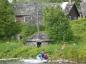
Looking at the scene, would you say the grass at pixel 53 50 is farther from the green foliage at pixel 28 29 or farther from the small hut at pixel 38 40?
the green foliage at pixel 28 29

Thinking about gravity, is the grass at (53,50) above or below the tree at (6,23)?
below

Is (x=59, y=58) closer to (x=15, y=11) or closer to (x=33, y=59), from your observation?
(x=33, y=59)

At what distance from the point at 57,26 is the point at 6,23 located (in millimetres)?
9390

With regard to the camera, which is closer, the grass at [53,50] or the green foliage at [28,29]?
the grass at [53,50]

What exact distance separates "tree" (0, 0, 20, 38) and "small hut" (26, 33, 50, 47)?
5.49 metres

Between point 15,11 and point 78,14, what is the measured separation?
14729 mm

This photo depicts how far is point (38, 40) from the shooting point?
225 ft

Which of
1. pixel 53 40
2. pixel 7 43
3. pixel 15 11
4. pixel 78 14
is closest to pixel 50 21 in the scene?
pixel 53 40

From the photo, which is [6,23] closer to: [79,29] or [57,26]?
[57,26]

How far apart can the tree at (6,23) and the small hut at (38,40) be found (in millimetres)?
5494

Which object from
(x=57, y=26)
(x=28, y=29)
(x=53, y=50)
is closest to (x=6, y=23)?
(x=28, y=29)

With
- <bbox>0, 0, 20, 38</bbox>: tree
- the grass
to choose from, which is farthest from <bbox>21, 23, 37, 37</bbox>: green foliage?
the grass

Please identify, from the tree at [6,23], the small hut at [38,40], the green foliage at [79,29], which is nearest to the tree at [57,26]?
the small hut at [38,40]

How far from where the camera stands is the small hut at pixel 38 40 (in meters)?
68.6
